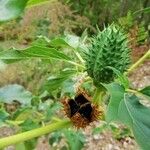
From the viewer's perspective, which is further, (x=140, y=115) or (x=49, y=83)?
(x=49, y=83)

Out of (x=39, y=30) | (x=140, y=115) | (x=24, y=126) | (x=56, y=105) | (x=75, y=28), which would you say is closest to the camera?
(x=140, y=115)

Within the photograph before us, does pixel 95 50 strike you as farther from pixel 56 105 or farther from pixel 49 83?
pixel 56 105

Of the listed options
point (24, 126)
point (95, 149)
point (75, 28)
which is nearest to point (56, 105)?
point (24, 126)

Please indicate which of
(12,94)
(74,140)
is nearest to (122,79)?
(12,94)

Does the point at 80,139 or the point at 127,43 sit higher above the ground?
the point at 127,43

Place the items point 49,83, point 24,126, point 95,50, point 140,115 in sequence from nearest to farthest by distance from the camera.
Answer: point 140,115, point 95,50, point 49,83, point 24,126

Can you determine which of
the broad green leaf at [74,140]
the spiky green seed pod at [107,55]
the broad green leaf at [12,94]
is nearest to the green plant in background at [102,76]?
the spiky green seed pod at [107,55]

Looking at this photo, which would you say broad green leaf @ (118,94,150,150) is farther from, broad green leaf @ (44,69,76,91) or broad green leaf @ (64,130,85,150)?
broad green leaf @ (64,130,85,150)
